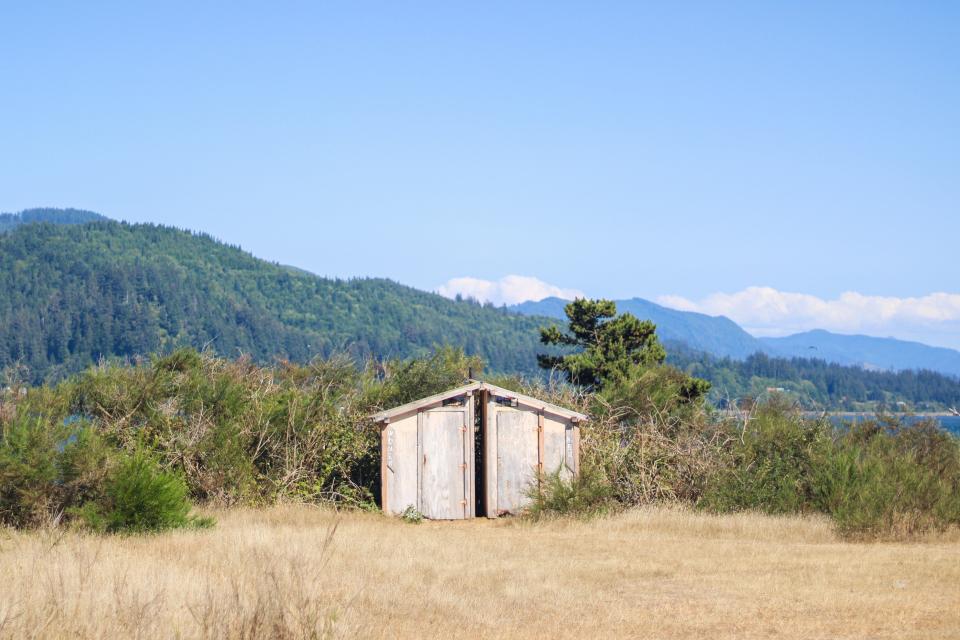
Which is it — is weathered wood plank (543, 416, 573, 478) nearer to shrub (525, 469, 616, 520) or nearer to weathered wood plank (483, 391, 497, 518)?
shrub (525, 469, 616, 520)

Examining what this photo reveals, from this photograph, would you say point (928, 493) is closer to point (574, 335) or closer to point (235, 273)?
point (574, 335)

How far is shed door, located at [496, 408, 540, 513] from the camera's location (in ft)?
65.3

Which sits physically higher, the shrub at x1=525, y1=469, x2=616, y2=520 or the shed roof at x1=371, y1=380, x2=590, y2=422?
the shed roof at x1=371, y1=380, x2=590, y2=422

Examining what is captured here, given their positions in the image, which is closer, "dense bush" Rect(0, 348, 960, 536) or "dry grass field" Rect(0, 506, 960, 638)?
"dry grass field" Rect(0, 506, 960, 638)

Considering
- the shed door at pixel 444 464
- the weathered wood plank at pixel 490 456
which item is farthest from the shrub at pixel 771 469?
the shed door at pixel 444 464

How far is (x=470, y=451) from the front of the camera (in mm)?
19859

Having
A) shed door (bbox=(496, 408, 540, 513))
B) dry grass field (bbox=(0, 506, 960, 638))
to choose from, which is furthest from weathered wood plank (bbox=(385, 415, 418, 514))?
dry grass field (bbox=(0, 506, 960, 638))

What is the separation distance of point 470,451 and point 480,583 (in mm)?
7408

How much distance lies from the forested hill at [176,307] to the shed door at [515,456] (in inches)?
3556

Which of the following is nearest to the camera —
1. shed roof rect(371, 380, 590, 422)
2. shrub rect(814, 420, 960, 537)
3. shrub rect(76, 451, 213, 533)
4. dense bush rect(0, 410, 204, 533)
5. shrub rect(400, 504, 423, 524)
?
shrub rect(76, 451, 213, 533)

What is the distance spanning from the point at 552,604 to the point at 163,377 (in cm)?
1208

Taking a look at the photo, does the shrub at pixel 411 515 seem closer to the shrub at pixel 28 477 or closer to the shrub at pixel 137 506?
the shrub at pixel 137 506

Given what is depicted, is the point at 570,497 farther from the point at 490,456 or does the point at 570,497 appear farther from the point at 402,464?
the point at 402,464

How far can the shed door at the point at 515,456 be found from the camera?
19906 millimetres
